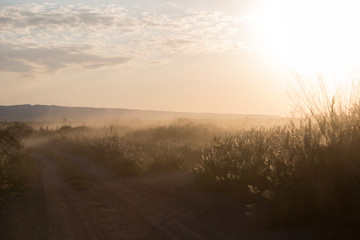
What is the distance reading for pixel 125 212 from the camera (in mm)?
9359

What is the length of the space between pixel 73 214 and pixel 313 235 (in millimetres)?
5312

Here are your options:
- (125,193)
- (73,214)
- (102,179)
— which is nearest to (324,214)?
(73,214)

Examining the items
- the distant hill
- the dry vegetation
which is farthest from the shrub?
the distant hill

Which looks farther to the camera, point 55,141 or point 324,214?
point 55,141

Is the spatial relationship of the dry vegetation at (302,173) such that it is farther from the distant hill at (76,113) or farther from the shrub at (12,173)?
the distant hill at (76,113)

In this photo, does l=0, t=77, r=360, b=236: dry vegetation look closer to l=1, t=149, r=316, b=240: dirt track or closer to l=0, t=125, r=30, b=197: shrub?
l=0, t=125, r=30, b=197: shrub

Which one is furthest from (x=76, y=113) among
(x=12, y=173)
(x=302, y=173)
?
(x=302, y=173)

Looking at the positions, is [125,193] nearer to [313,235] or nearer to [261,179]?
[261,179]

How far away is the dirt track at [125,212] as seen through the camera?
7523 mm

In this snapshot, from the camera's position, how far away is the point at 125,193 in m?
11.8

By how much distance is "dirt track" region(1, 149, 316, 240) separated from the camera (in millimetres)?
7523

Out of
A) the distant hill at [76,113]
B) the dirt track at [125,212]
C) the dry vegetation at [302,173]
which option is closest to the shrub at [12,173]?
the dry vegetation at [302,173]

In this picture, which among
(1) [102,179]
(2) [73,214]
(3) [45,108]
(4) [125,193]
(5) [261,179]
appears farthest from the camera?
(3) [45,108]

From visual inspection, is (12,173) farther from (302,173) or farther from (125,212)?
(302,173)
